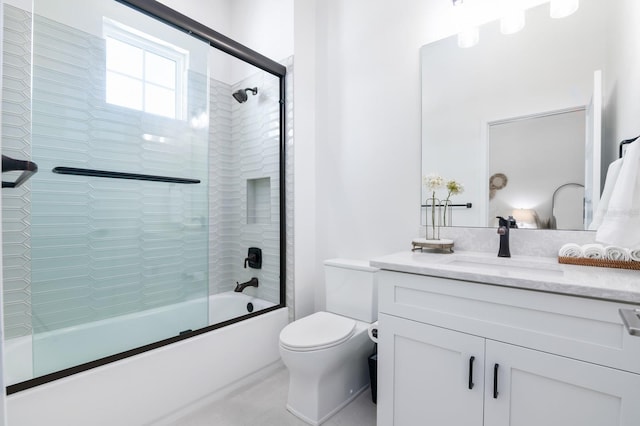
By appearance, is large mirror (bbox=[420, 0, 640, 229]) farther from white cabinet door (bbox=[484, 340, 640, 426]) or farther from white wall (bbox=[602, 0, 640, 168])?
white cabinet door (bbox=[484, 340, 640, 426])

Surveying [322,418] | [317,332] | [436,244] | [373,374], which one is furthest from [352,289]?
[322,418]

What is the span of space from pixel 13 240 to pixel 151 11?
1.45m

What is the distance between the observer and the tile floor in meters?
1.67

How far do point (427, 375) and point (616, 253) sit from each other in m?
0.93

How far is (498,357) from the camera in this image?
1146mm

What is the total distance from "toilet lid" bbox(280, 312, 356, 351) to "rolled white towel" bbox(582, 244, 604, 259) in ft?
3.81

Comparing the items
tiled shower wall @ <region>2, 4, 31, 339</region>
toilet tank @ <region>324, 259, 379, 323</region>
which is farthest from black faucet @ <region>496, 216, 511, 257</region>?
tiled shower wall @ <region>2, 4, 31, 339</region>

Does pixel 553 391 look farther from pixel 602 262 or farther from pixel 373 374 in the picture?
pixel 373 374

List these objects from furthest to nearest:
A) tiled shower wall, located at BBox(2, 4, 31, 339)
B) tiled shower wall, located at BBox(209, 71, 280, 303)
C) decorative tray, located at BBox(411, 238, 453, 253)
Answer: tiled shower wall, located at BBox(209, 71, 280, 303)
decorative tray, located at BBox(411, 238, 453, 253)
tiled shower wall, located at BBox(2, 4, 31, 339)

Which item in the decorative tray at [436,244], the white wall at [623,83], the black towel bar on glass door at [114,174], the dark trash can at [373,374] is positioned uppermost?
the white wall at [623,83]

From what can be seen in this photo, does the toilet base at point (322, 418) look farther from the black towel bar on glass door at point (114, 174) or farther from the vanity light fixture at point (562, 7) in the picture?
the vanity light fixture at point (562, 7)

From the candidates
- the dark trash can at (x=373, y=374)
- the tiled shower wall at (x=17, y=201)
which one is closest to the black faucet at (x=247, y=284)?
the dark trash can at (x=373, y=374)

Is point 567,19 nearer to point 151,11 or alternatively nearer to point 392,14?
point 392,14

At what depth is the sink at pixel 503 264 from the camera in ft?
4.36
